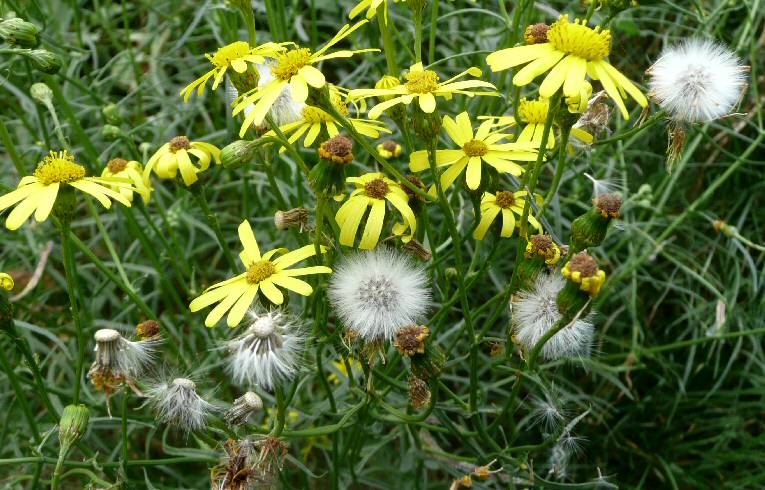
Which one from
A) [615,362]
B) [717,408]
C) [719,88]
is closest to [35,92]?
[719,88]

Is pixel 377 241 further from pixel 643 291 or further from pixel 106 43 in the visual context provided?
pixel 106 43

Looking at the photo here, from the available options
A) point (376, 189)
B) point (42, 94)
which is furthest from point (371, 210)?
point (42, 94)

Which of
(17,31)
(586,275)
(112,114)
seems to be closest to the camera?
(586,275)

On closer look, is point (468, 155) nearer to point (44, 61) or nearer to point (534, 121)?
point (534, 121)

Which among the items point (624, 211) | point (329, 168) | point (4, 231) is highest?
point (329, 168)

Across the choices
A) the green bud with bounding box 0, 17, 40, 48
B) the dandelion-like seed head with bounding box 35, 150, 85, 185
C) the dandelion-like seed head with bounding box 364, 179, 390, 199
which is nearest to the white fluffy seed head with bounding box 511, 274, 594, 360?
the dandelion-like seed head with bounding box 364, 179, 390, 199
